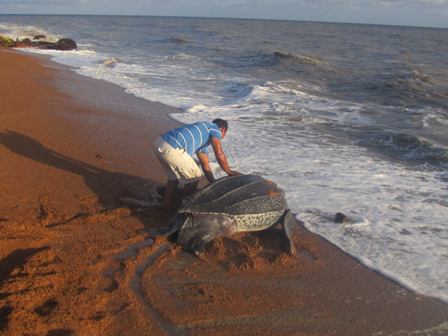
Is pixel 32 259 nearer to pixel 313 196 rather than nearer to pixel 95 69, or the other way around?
pixel 313 196

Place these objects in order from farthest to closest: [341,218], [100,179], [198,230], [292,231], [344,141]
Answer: [344,141] < [100,179] < [341,218] < [292,231] < [198,230]

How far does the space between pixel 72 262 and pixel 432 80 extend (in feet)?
53.3

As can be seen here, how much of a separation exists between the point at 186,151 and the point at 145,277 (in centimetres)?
149

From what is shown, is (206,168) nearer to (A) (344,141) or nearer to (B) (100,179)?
(B) (100,179)

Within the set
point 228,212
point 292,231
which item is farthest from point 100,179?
point 292,231

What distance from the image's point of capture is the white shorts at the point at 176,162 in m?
4.62

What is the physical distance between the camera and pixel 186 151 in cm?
466

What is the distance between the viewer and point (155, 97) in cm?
1102

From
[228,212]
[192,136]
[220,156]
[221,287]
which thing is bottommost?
[221,287]

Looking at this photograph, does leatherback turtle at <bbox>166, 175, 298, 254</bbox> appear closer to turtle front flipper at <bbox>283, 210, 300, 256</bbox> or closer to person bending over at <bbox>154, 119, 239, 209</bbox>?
turtle front flipper at <bbox>283, 210, 300, 256</bbox>

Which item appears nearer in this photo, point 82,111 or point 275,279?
point 275,279

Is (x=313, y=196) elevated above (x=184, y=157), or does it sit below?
below

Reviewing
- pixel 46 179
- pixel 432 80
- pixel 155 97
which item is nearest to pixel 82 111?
pixel 155 97

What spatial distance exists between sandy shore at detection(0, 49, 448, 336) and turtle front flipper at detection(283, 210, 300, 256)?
8cm
